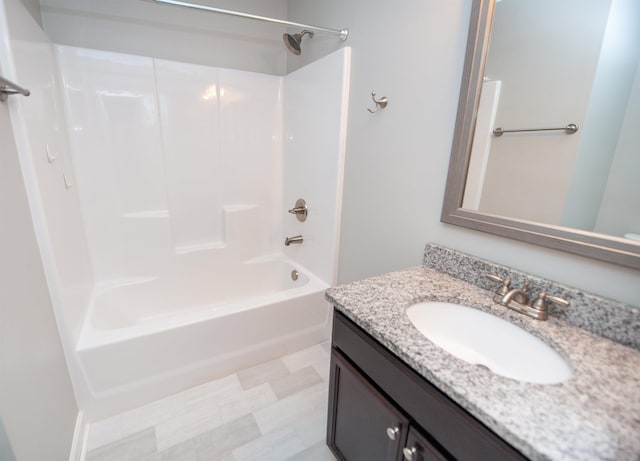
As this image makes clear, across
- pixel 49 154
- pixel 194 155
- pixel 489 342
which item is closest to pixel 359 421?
pixel 489 342

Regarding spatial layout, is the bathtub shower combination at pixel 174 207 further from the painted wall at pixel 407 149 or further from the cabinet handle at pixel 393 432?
the cabinet handle at pixel 393 432

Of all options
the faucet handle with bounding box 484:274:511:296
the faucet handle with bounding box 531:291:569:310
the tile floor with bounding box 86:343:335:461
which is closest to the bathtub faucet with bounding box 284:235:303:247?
the tile floor with bounding box 86:343:335:461

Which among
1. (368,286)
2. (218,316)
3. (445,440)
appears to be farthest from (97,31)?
(445,440)

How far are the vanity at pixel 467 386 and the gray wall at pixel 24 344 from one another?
0.93 meters

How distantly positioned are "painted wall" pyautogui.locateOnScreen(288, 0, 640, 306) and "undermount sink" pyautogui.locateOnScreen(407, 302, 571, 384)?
0.22m

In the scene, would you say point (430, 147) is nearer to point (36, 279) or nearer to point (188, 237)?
point (36, 279)

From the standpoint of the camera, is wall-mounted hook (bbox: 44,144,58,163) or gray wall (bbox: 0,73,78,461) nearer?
gray wall (bbox: 0,73,78,461)

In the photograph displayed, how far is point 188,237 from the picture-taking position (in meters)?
2.24

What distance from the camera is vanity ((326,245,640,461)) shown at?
521 millimetres

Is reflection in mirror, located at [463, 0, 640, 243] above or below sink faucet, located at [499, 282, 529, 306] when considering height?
above

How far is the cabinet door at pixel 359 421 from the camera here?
0.81 meters

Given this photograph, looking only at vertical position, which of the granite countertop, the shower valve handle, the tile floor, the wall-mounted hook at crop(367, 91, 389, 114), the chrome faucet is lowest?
the tile floor

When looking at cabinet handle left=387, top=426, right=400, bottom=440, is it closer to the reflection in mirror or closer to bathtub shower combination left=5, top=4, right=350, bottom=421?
the reflection in mirror

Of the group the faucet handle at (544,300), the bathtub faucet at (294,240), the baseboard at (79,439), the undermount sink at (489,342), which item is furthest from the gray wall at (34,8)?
the faucet handle at (544,300)
